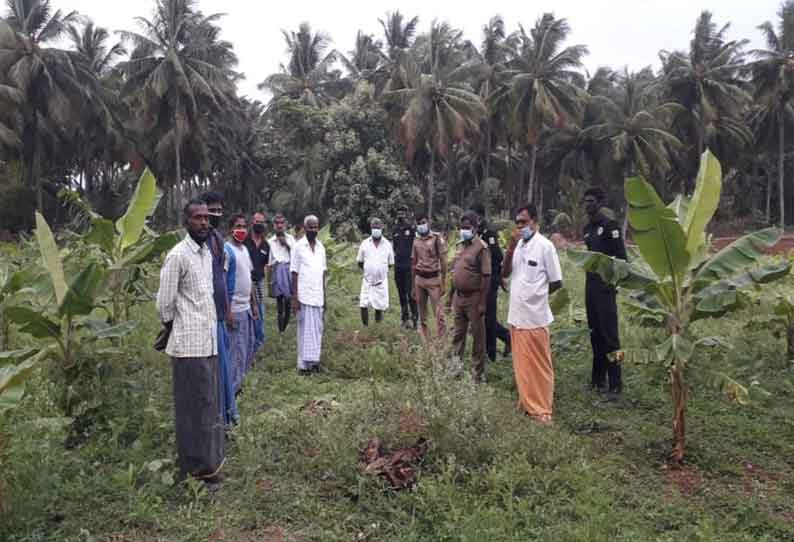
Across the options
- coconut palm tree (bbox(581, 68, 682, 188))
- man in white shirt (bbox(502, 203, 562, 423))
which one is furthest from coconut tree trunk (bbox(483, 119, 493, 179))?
man in white shirt (bbox(502, 203, 562, 423))

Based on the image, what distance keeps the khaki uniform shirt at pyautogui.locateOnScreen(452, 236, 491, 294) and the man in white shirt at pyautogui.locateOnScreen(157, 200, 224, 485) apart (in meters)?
2.68

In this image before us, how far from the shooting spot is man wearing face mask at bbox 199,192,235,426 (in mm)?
4668

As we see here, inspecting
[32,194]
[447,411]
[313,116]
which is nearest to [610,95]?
[313,116]

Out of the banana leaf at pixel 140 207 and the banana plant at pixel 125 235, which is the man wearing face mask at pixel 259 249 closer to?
the banana plant at pixel 125 235

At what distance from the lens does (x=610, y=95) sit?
37.3 m

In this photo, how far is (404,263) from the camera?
9.41 metres

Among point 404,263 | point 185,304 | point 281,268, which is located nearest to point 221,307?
point 185,304

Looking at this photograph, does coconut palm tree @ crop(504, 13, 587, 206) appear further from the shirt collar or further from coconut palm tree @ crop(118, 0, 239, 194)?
the shirt collar

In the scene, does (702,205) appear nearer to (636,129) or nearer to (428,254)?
(428,254)

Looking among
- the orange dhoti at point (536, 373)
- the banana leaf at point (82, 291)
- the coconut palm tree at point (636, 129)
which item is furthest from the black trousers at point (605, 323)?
the coconut palm tree at point (636, 129)

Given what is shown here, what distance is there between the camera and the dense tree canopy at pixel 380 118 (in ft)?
91.4

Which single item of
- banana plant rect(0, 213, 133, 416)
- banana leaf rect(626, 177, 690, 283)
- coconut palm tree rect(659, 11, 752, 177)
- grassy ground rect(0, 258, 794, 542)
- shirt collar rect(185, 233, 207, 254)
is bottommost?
grassy ground rect(0, 258, 794, 542)

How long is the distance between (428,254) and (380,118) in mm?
21873

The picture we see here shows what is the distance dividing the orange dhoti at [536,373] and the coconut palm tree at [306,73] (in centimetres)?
3160
